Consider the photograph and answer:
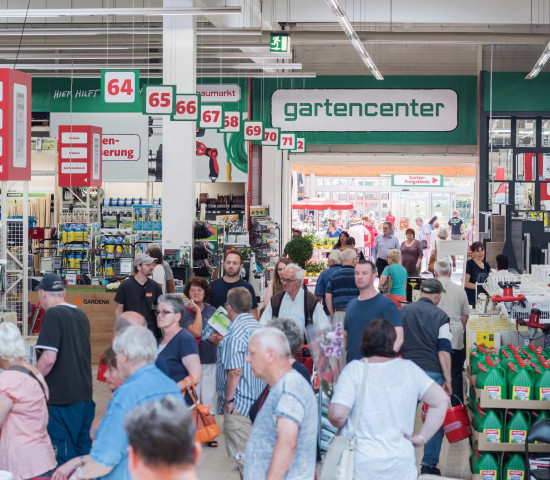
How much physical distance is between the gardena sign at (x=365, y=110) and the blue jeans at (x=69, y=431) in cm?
1580

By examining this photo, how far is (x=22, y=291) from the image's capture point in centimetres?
1109

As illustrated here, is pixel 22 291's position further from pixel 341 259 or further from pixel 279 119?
pixel 279 119

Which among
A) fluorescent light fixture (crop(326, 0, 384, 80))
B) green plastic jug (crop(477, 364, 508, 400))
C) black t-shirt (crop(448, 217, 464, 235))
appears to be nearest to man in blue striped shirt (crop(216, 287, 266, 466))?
green plastic jug (crop(477, 364, 508, 400))

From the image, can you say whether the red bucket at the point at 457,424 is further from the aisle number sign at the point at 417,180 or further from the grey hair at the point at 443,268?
the aisle number sign at the point at 417,180

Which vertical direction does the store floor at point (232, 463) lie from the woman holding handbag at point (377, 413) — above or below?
below

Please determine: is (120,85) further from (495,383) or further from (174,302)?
(495,383)

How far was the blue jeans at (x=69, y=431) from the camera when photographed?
210 inches

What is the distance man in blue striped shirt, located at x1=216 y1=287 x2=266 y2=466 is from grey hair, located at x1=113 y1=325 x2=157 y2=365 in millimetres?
1816

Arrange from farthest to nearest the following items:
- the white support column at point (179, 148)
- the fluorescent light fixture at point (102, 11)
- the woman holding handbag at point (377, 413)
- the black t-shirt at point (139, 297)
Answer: the white support column at point (179, 148) < the fluorescent light fixture at point (102, 11) < the black t-shirt at point (139, 297) < the woman holding handbag at point (377, 413)

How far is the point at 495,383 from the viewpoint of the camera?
6094 millimetres

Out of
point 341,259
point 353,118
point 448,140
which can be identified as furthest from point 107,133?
point 341,259

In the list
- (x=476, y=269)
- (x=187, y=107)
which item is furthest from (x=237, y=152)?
(x=476, y=269)

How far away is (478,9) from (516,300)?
10.5 m

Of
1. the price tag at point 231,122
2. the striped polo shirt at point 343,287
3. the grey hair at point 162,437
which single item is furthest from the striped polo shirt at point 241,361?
the price tag at point 231,122
